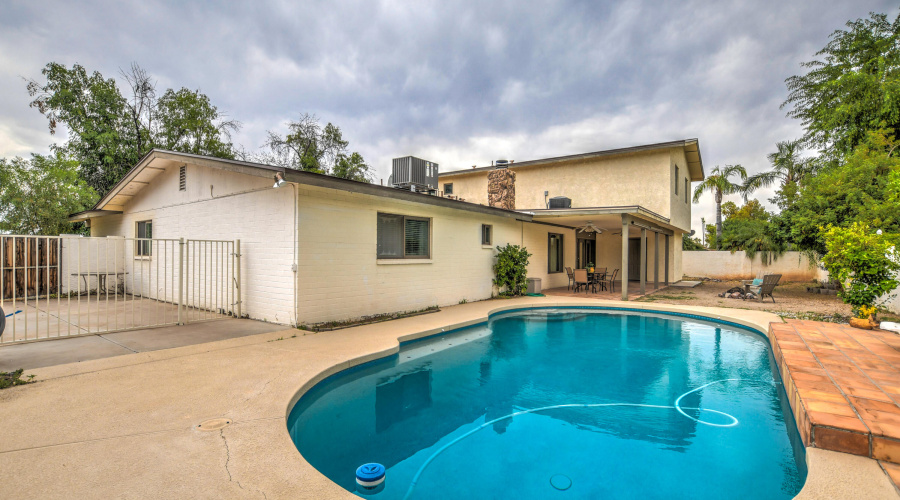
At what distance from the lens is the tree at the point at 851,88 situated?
1460 centimetres

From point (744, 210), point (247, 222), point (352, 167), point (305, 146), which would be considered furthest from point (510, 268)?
point (744, 210)

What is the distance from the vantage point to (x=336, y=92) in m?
16.8

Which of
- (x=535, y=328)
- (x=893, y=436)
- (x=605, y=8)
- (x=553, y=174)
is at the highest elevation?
(x=605, y=8)

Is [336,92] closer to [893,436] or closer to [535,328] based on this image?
[535,328]

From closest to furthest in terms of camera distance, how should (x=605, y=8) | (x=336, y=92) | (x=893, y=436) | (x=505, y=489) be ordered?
(x=893, y=436) → (x=505, y=489) → (x=605, y=8) → (x=336, y=92)

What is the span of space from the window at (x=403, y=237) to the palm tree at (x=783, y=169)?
2414 centimetres

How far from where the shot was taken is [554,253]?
15672 millimetres

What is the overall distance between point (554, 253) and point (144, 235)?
560 inches

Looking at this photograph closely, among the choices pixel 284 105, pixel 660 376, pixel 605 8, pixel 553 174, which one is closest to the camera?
pixel 660 376

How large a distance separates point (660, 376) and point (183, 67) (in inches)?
940

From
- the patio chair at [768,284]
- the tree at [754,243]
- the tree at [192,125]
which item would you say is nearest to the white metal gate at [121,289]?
the tree at [192,125]

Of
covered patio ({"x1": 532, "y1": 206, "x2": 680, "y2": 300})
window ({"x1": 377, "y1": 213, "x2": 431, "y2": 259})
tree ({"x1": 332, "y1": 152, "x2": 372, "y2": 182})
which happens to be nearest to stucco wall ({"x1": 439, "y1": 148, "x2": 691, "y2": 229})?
covered patio ({"x1": 532, "y1": 206, "x2": 680, "y2": 300})

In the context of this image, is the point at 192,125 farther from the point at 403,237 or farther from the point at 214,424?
the point at 214,424

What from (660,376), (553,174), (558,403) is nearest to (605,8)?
(553,174)
